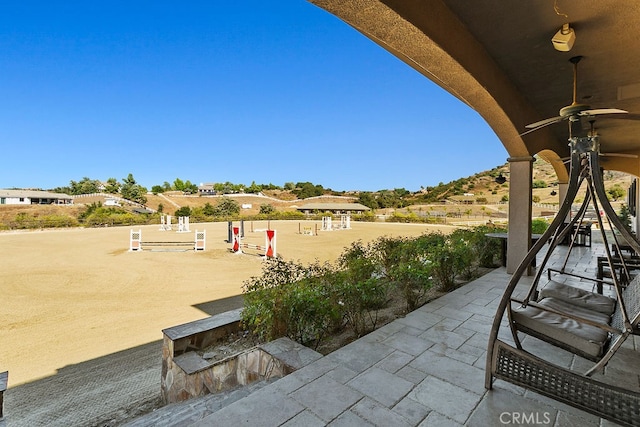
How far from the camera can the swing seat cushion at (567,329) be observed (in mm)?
1639

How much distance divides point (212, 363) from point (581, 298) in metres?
3.00

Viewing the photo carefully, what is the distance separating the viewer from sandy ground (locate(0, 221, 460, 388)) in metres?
3.78

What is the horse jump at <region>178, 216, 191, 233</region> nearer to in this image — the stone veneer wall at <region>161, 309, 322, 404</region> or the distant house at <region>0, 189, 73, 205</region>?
the stone veneer wall at <region>161, 309, 322, 404</region>

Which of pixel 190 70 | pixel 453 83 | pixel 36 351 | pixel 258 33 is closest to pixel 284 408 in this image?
pixel 453 83

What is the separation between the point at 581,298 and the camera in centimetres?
231

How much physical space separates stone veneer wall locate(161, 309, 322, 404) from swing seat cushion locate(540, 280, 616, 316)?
199cm

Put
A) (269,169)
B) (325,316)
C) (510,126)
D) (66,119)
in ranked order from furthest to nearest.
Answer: (269,169), (66,119), (510,126), (325,316)

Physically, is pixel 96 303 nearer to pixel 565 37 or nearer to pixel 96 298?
pixel 96 298

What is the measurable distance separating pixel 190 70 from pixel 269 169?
5133 cm

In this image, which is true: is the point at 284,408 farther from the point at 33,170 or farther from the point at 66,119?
the point at 33,170

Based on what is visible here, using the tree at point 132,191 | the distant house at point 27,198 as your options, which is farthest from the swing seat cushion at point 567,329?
the distant house at point 27,198

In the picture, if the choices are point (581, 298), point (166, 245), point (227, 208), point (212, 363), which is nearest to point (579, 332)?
point (581, 298)

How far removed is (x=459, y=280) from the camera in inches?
175

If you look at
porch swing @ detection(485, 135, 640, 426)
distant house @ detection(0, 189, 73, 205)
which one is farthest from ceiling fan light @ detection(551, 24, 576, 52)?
distant house @ detection(0, 189, 73, 205)
